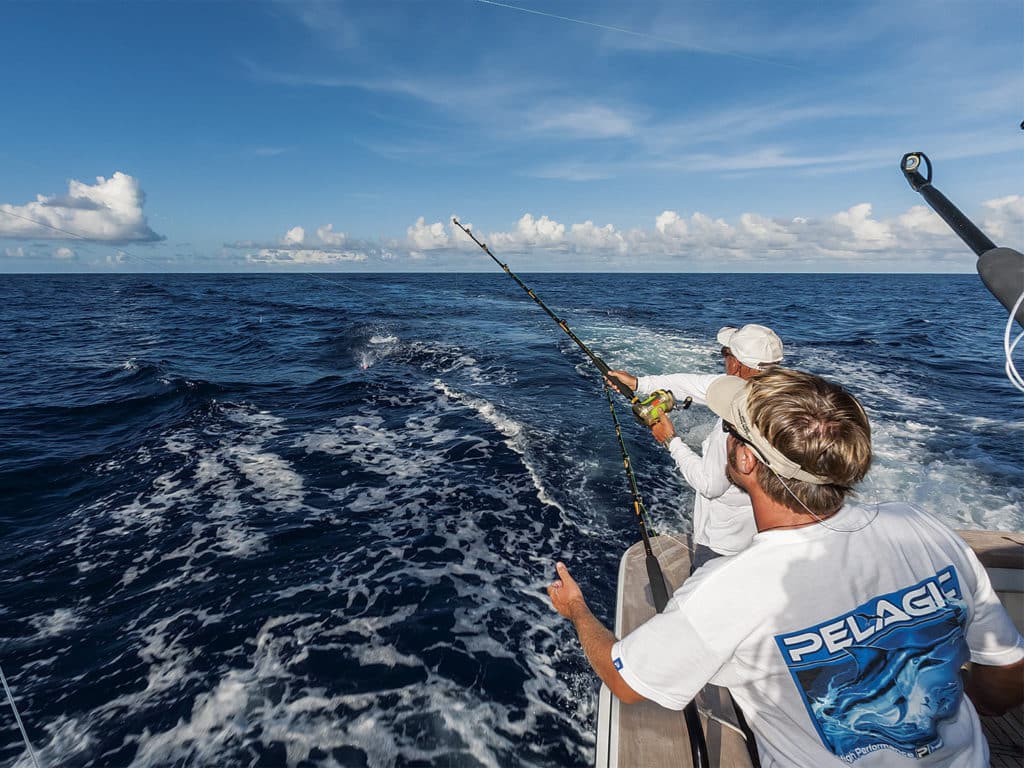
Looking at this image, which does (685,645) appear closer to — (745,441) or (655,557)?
(745,441)

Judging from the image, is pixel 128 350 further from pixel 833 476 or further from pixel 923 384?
pixel 923 384

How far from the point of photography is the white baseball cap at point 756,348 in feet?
9.87

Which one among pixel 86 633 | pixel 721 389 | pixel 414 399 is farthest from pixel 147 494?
pixel 721 389

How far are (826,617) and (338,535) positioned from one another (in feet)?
16.7

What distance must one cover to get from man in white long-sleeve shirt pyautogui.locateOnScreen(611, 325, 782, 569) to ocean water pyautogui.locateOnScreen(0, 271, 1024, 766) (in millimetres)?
1509

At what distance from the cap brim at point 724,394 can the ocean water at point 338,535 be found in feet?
8.80

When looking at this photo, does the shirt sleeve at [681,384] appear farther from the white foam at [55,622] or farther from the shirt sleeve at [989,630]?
the white foam at [55,622]

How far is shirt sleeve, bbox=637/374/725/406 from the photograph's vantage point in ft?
12.3

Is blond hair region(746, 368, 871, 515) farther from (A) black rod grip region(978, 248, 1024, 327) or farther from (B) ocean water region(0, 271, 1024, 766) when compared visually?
(B) ocean water region(0, 271, 1024, 766)

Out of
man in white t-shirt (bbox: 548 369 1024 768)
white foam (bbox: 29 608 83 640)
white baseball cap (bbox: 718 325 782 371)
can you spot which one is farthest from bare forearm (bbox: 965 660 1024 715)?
white foam (bbox: 29 608 83 640)

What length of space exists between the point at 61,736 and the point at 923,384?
16339 millimetres

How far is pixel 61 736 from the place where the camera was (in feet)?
10.1

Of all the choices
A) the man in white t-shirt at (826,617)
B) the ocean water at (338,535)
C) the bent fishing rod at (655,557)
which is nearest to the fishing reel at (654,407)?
the bent fishing rod at (655,557)

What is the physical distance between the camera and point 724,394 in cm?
164
